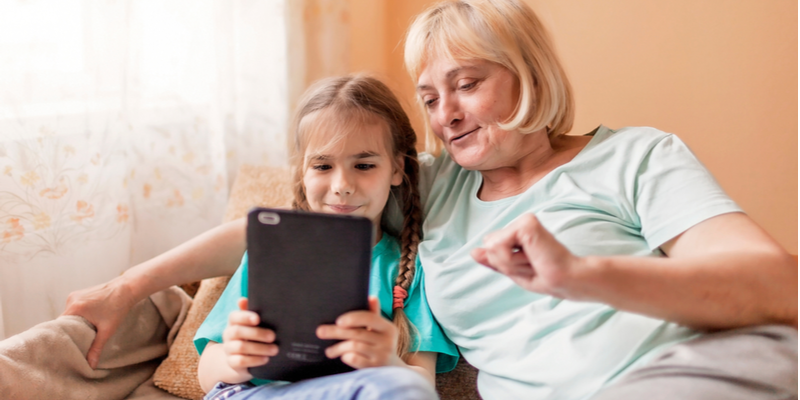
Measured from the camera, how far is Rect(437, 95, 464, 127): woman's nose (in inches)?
43.8

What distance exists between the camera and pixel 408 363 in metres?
1.02

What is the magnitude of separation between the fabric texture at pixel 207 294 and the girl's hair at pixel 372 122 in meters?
0.20

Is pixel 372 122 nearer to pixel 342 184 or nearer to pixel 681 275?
pixel 342 184

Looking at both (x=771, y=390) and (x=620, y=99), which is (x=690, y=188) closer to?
(x=771, y=390)

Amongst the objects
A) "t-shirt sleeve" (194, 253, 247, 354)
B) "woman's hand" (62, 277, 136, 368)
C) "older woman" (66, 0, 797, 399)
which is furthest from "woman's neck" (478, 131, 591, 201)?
"woman's hand" (62, 277, 136, 368)

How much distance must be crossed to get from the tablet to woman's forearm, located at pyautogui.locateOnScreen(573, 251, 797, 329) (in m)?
0.28

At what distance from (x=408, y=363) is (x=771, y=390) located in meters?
0.52

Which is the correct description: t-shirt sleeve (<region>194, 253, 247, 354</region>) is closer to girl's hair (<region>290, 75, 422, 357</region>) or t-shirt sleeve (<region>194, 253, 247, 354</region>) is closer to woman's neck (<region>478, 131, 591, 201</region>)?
girl's hair (<region>290, 75, 422, 357</region>)

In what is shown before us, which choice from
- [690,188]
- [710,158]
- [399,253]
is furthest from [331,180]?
[710,158]

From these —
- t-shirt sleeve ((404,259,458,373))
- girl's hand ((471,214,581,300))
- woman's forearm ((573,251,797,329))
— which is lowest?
t-shirt sleeve ((404,259,458,373))

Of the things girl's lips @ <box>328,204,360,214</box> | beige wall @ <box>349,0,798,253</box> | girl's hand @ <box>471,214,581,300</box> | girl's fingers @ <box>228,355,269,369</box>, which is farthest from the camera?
beige wall @ <box>349,0,798,253</box>

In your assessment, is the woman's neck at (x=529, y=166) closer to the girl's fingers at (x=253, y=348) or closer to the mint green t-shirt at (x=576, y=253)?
the mint green t-shirt at (x=576, y=253)

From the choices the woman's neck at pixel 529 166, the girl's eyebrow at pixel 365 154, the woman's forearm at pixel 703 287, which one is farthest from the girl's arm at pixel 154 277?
the woman's forearm at pixel 703 287

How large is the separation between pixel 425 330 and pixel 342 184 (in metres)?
0.29
